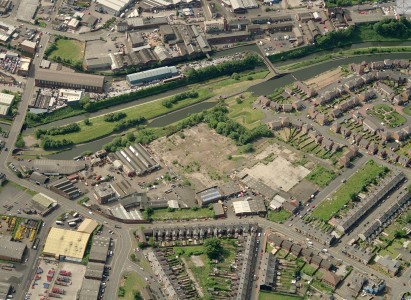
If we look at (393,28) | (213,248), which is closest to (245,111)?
(213,248)

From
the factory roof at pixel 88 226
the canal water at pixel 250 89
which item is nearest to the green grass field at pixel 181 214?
the factory roof at pixel 88 226

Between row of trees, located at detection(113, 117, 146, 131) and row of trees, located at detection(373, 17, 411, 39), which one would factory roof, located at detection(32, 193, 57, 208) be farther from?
row of trees, located at detection(373, 17, 411, 39)

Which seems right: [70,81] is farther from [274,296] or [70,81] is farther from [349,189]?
[274,296]

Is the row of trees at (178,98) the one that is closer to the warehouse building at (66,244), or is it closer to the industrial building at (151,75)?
the industrial building at (151,75)

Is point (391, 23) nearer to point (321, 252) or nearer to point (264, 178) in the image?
point (264, 178)

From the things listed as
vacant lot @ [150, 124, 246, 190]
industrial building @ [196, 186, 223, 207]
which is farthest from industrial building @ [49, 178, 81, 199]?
industrial building @ [196, 186, 223, 207]

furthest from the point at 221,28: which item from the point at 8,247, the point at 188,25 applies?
the point at 8,247
